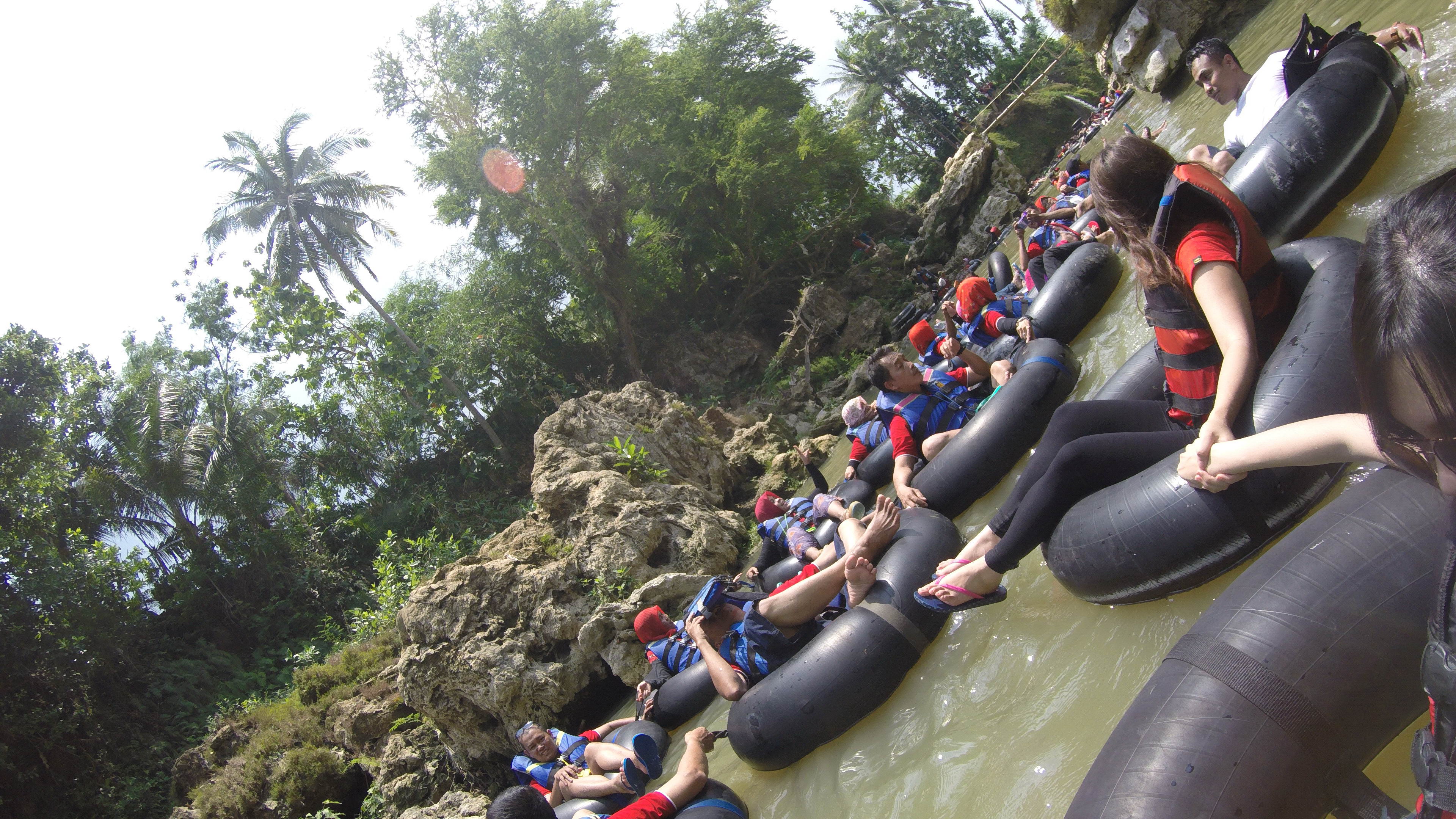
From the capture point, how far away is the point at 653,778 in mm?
5113

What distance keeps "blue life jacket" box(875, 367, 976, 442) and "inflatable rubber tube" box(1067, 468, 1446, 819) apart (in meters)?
3.80

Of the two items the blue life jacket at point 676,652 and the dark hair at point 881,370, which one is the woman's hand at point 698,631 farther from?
the dark hair at point 881,370

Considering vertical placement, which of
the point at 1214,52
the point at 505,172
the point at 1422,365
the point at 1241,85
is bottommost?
the point at 1422,365

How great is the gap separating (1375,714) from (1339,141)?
3.78 meters

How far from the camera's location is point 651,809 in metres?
3.80

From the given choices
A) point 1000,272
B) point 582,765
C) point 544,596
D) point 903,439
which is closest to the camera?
point 582,765

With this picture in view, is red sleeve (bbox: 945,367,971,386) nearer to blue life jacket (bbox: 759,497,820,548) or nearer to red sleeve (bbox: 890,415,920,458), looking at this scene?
red sleeve (bbox: 890,415,920,458)

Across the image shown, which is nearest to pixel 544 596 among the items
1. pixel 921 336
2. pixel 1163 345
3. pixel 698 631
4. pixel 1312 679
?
pixel 698 631

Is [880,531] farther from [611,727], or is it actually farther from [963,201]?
[963,201]

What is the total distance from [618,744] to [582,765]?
0.91 feet

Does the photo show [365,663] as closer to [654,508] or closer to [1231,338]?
[654,508]

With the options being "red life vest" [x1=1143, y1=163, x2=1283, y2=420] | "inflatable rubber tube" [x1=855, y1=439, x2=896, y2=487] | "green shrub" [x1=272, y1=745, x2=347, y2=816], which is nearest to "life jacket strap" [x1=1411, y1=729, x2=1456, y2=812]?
"red life vest" [x1=1143, y1=163, x2=1283, y2=420]

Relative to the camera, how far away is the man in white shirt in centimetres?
470

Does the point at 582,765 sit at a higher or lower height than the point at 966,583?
lower
